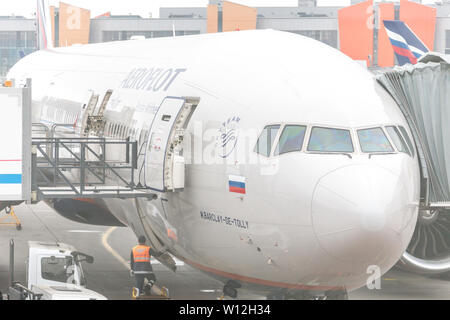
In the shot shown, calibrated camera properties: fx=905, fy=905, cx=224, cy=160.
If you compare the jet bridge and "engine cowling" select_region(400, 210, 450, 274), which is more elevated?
the jet bridge

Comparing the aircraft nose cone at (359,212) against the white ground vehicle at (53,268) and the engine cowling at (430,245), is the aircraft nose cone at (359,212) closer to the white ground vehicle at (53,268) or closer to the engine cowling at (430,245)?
the engine cowling at (430,245)

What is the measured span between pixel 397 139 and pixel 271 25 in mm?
77769

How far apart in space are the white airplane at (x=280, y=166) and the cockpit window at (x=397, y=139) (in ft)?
0.07

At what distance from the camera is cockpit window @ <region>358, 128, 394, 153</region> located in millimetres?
12914

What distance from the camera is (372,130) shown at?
13.2 m

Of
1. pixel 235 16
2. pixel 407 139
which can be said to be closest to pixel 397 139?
pixel 407 139

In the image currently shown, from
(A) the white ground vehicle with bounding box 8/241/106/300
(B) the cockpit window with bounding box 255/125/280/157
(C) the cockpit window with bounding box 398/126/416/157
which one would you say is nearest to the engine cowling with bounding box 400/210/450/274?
(C) the cockpit window with bounding box 398/126/416/157

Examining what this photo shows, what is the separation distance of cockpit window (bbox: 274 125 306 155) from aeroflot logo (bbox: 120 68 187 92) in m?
3.51

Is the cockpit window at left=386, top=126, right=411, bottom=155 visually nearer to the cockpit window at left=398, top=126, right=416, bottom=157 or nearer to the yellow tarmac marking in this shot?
the cockpit window at left=398, top=126, right=416, bottom=157

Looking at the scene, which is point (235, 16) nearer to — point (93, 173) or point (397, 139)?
point (93, 173)

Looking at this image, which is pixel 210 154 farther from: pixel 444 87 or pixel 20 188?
pixel 444 87

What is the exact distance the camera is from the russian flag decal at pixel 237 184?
13.4 meters

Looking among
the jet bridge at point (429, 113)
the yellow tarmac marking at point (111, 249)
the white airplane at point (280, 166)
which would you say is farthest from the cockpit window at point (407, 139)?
the yellow tarmac marking at point (111, 249)

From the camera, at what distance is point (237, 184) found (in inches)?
532
